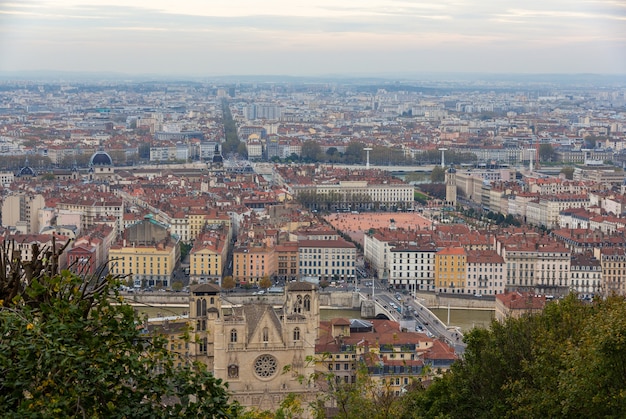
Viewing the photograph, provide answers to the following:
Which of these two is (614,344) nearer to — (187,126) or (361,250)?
(361,250)

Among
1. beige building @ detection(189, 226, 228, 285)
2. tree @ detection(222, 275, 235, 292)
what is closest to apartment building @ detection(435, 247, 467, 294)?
tree @ detection(222, 275, 235, 292)

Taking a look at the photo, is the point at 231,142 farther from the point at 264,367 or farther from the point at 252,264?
the point at 264,367

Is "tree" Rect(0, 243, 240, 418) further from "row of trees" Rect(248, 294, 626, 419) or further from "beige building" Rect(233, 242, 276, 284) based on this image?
"beige building" Rect(233, 242, 276, 284)

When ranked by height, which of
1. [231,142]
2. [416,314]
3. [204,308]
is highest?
[204,308]

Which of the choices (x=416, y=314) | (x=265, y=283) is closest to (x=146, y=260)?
(x=265, y=283)

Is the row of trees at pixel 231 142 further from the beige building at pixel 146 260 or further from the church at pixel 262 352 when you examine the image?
the church at pixel 262 352

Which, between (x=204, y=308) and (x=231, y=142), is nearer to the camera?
(x=204, y=308)

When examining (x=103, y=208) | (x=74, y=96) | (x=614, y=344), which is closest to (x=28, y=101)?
(x=74, y=96)
